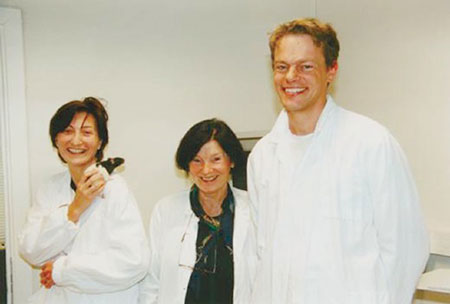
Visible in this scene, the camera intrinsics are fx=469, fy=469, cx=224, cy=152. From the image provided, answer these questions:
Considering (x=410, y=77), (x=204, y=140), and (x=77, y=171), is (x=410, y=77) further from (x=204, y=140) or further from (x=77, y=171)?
(x=77, y=171)

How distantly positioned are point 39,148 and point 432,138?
1781mm

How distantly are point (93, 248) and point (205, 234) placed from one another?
43 centimetres

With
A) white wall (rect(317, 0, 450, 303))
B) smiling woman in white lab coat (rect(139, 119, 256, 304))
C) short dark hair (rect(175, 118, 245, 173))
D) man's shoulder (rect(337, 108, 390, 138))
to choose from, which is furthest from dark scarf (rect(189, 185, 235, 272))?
white wall (rect(317, 0, 450, 303))

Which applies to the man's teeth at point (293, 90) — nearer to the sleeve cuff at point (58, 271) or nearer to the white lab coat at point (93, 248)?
the white lab coat at point (93, 248)

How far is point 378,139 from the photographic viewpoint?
1.38m

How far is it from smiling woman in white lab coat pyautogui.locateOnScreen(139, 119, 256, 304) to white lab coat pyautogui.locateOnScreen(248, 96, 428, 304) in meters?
0.31

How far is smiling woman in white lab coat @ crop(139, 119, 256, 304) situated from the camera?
5.79ft

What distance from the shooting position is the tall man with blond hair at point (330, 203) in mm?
1381

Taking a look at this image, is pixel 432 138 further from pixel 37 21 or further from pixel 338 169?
pixel 37 21

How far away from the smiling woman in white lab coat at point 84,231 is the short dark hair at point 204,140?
0.89ft

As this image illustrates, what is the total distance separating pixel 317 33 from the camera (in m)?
1.47

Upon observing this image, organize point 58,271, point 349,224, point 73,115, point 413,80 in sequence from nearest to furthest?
point 349,224 → point 58,271 → point 73,115 → point 413,80

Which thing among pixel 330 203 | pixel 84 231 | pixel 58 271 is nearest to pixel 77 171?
pixel 84 231

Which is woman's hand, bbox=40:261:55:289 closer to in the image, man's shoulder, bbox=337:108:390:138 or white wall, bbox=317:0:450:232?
man's shoulder, bbox=337:108:390:138
